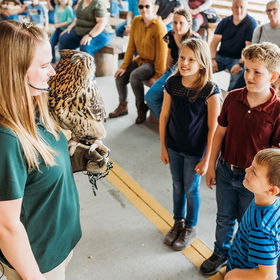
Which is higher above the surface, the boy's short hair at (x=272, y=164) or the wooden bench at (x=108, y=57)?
the boy's short hair at (x=272, y=164)

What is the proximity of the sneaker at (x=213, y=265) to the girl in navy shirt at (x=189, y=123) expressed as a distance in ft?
0.84

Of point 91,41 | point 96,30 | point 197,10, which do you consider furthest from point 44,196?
point 197,10

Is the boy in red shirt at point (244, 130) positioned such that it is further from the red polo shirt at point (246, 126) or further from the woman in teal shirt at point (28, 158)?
the woman in teal shirt at point (28, 158)

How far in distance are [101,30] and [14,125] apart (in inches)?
187

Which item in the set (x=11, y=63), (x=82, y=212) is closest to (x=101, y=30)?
(x=82, y=212)

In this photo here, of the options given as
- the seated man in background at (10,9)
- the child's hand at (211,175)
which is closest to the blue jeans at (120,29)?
the seated man in background at (10,9)

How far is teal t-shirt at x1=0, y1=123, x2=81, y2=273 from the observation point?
1084 millimetres

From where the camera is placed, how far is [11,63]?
1.10 metres

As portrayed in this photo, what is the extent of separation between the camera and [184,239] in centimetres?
267

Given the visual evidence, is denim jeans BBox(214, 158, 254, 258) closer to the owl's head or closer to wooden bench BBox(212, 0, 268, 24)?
the owl's head

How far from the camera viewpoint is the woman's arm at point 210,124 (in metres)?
2.26

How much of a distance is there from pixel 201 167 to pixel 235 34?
9.35ft

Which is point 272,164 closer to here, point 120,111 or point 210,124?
point 210,124

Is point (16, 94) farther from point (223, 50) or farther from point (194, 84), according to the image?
point (223, 50)
